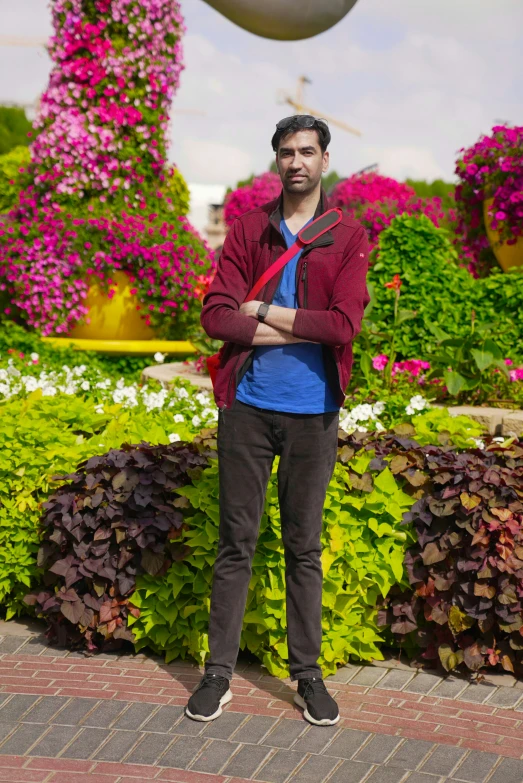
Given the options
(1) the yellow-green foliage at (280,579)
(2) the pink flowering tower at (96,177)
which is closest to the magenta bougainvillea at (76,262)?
(2) the pink flowering tower at (96,177)

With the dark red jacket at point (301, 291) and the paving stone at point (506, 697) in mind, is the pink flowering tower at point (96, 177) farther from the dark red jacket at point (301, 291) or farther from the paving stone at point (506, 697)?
the paving stone at point (506, 697)

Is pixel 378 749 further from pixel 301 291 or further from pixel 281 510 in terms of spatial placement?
pixel 301 291

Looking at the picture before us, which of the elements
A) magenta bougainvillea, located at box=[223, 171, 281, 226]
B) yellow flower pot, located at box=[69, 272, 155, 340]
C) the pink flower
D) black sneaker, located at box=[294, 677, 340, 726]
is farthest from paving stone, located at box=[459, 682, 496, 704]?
magenta bougainvillea, located at box=[223, 171, 281, 226]

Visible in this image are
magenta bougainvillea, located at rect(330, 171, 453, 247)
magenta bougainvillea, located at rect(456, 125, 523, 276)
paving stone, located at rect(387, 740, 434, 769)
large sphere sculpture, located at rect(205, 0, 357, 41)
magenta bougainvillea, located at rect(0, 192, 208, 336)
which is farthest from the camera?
magenta bougainvillea, located at rect(330, 171, 453, 247)

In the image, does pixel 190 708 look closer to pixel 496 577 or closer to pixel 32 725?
pixel 32 725

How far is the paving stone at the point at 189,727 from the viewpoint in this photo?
10.2ft

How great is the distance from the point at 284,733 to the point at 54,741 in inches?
29.7

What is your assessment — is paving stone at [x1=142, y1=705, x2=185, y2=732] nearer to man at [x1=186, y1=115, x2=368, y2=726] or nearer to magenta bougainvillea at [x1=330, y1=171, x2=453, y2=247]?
man at [x1=186, y1=115, x2=368, y2=726]

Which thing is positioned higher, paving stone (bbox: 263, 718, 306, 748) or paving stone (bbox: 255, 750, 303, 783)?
paving stone (bbox: 255, 750, 303, 783)

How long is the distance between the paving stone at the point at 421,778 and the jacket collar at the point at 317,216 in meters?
1.71

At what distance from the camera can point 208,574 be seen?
372 centimetres

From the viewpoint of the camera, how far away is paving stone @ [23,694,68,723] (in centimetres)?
320

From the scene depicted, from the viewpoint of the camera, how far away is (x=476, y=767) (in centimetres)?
292

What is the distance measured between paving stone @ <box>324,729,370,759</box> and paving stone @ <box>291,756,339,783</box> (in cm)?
5
